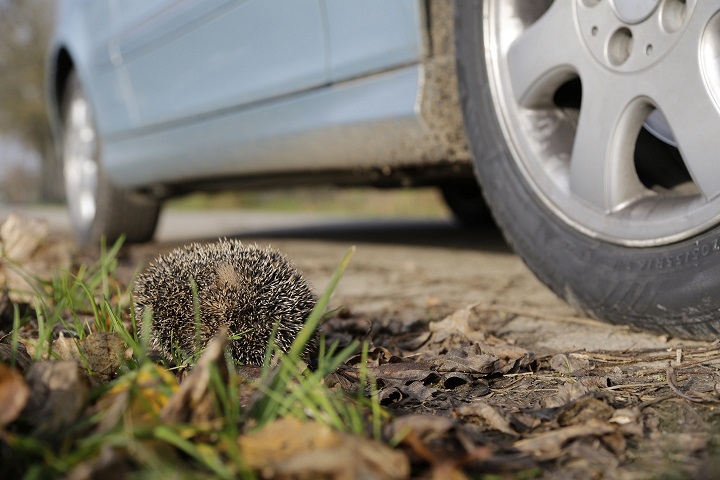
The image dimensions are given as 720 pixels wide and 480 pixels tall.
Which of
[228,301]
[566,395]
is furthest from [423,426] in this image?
[228,301]

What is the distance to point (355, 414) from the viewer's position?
121 cm

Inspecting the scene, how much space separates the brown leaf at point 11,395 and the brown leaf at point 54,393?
5 cm

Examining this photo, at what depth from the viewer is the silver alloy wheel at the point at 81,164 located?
5578mm

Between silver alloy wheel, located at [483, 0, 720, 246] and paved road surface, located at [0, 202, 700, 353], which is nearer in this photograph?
silver alloy wheel, located at [483, 0, 720, 246]

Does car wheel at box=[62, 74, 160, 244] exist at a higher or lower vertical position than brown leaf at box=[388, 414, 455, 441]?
higher

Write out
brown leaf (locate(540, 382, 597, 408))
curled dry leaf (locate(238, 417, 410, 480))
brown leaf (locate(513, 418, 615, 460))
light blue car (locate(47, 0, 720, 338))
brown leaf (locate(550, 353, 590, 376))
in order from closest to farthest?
curled dry leaf (locate(238, 417, 410, 480))
brown leaf (locate(513, 418, 615, 460))
brown leaf (locate(540, 382, 597, 408))
brown leaf (locate(550, 353, 590, 376))
light blue car (locate(47, 0, 720, 338))

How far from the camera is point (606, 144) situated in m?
2.18

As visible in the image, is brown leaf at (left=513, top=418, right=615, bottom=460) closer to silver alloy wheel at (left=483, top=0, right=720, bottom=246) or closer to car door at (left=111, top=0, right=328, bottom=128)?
silver alloy wheel at (left=483, top=0, right=720, bottom=246)

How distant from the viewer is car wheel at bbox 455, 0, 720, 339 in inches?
74.9

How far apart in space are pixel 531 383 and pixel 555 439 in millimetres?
453

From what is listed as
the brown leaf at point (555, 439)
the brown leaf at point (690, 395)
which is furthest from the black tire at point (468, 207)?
the brown leaf at point (555, 439)

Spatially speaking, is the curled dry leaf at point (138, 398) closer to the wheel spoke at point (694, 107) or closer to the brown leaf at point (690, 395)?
the brown leaf at point (690, 395)

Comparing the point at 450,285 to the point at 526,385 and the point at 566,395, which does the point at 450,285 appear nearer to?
the point at 526,385

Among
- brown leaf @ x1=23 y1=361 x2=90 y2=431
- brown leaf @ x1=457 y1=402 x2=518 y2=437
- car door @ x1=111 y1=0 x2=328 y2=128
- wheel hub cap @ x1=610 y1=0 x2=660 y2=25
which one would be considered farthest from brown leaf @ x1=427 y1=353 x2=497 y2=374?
car door @ x1=111 y1=0 x2=328 y2=128
